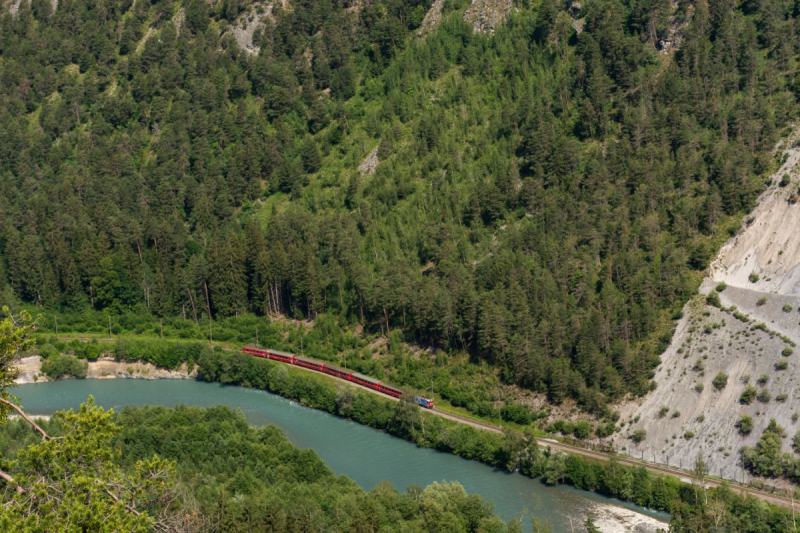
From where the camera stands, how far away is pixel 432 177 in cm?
14938

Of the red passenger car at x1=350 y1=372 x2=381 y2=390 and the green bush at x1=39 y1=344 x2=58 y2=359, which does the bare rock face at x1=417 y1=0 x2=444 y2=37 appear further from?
the green bush at x1=39 y1=344 x2=58 y2=359

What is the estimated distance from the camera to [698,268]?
390ft

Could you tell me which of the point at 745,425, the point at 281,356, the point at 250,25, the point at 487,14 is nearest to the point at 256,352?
the point at 281,356

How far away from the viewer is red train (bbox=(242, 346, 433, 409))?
121 m

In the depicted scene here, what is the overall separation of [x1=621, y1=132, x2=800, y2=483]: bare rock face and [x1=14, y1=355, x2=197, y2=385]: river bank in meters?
72.7

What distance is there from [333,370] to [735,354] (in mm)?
57400

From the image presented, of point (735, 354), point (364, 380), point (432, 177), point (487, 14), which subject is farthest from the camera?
point (487, 14)

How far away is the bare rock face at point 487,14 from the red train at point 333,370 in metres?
80.6

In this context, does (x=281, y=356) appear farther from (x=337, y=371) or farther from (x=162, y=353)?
(x=162, y=353)

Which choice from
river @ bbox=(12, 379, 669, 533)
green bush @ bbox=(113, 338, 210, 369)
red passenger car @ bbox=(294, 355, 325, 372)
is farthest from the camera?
green bush @ bbox=(113, 338, 210, 369)

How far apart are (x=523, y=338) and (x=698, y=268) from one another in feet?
87.5

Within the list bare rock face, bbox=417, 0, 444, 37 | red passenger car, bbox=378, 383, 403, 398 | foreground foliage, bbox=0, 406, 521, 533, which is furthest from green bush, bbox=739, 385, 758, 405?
bare rock face, bbox=417, 0, 444, 37

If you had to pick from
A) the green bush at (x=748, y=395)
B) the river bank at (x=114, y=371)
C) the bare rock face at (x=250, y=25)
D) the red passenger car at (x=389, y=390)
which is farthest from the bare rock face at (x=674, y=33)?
the river bank at (x=114, y=371)

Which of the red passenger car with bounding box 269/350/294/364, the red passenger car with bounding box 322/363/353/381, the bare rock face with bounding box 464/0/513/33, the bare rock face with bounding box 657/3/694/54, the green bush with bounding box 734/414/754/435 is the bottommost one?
the green bush with bounding box 734/414/754/435
